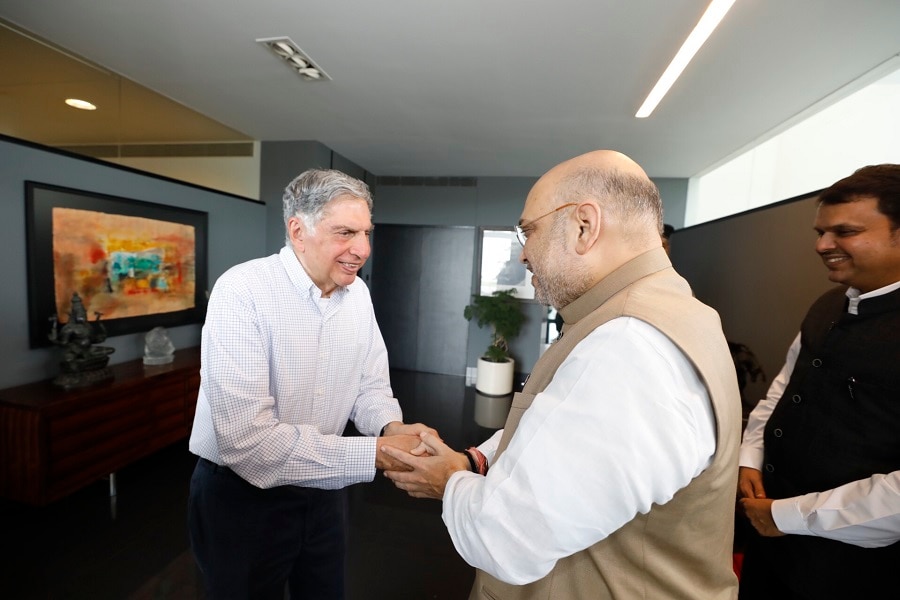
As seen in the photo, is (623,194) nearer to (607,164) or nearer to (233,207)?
(607,164)

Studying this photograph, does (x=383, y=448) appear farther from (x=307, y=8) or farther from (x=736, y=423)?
(x=307, y=8)

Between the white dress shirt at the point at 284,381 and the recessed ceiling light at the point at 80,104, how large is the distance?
3094mm

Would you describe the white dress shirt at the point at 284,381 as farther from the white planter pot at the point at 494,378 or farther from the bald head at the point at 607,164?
the white planter pot at the point at 494,378

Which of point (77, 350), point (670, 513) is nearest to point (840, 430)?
point (670, 513)

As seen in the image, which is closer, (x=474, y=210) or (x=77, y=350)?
(x=77, y=350)

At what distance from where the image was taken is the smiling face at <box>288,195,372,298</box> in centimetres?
122

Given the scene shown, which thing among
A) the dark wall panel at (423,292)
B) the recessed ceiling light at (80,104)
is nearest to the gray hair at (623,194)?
the recessed ceiling light at (80,104)

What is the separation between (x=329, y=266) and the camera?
1258mm

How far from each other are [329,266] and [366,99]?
8.52ft

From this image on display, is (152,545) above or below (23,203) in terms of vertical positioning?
below

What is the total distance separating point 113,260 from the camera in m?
2.99

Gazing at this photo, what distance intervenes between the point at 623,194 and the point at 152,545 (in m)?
3.06

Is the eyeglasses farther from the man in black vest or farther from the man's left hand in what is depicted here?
the man's left hand

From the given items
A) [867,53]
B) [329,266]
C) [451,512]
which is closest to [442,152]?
[867,53]
